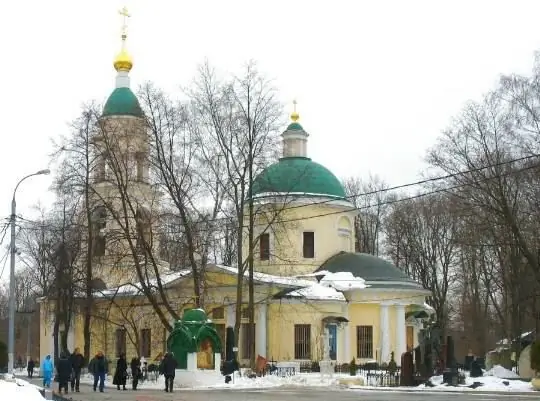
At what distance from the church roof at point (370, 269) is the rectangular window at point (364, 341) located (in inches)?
97.9

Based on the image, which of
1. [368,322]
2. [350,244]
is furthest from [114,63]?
[368,322]

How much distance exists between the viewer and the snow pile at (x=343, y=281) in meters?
48.1

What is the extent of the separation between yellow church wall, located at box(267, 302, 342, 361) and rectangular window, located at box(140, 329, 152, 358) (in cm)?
693

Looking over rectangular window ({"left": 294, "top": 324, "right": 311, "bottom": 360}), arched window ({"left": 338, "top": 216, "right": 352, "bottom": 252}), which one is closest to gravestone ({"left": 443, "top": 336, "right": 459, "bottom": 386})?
rectangular window ({"left": 294, "top": 324, "right": 311, "bottom": 360})

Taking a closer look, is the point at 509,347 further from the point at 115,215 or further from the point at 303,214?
the point at 115,215

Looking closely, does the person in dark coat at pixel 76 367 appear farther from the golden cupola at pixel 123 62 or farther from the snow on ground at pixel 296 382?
the golden cupola at pixel 123 62

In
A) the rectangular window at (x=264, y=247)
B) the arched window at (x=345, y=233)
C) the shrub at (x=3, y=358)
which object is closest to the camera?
the shrub at (x=3, y=358)

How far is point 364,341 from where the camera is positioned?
48.8 m

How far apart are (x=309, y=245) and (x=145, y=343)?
10833mm

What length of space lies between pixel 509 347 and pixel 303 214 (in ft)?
43.8

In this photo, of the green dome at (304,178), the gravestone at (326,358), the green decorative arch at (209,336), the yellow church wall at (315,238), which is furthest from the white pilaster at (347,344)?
the green decorative arch at (209,336)

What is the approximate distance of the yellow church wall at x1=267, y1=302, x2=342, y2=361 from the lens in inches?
1807

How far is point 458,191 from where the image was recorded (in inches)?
1682

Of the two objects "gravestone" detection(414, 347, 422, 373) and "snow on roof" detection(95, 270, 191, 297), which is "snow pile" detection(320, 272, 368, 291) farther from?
"gravestone" detection(414, 347, 422, 373)
